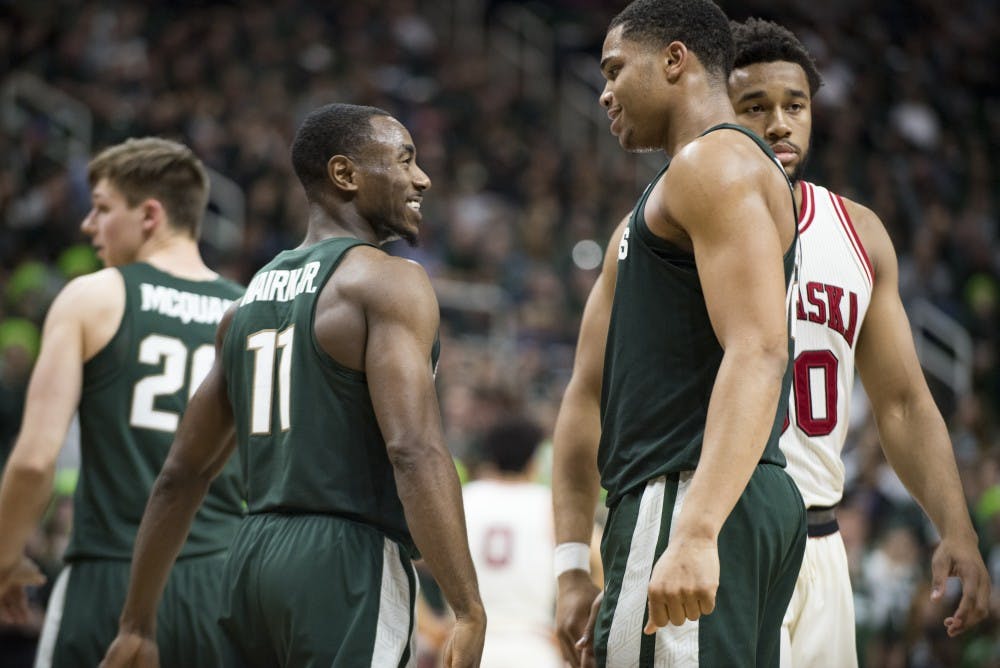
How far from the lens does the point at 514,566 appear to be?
631 cm

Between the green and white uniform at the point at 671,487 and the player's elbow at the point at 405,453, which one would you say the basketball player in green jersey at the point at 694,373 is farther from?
the player's elbow at the point at 405,453

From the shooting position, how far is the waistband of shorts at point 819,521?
4047 mm

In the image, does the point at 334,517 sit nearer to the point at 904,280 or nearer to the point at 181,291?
the point at 181,291

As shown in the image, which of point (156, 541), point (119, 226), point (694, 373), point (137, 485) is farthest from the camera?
point (119, 226)

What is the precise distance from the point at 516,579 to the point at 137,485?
2040 millimetres

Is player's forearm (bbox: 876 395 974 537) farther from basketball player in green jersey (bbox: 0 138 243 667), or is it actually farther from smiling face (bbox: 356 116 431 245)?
basketball player in green jersey (bbox: 0 138 243 667)

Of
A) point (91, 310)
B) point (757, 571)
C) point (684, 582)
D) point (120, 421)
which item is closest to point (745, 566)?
point (757, 571)

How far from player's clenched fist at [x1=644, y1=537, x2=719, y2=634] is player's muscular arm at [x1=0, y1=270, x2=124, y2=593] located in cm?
266

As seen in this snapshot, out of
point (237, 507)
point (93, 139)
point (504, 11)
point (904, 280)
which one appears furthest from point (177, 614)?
point (504, 11)

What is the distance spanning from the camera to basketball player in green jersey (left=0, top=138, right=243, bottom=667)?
4.81 metres

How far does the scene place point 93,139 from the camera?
13.8 m

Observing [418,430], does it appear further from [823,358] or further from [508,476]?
[508,476]

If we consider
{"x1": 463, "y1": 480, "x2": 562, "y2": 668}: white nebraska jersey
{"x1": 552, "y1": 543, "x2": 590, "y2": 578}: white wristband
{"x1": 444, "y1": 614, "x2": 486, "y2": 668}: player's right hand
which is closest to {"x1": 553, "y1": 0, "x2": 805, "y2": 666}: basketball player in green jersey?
{"x1": 444, "y1": 614, "x2": 486, "y2": 668}: player's right hand

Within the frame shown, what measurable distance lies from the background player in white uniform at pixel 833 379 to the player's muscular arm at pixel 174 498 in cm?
170
